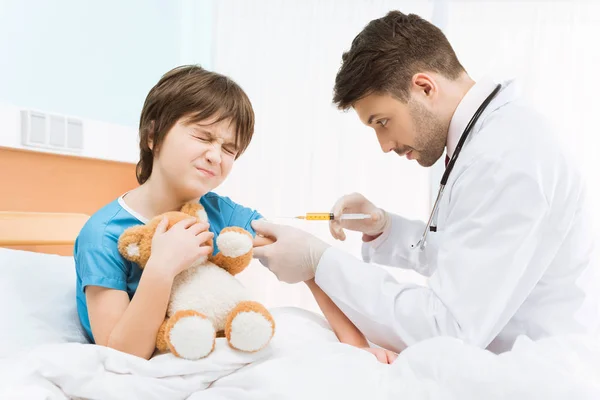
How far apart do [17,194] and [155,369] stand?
1213mm

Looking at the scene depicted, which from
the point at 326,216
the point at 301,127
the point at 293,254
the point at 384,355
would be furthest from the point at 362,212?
the point at 301,127

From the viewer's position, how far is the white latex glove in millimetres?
1368

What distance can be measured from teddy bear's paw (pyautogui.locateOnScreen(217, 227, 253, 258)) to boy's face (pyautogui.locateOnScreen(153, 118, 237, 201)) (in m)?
0.17

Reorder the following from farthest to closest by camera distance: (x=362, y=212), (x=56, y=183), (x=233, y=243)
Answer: (x=56, y=183) → (x=362, y=212) → (x=233, y=243)

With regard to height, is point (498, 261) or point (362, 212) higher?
point (498, 261)

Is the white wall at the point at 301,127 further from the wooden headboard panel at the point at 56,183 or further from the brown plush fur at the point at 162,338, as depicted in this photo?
the brown plush fur at the point at 162,338

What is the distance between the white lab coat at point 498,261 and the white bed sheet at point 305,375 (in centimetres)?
17

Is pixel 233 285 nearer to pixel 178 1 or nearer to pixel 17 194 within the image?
pixel 17 194

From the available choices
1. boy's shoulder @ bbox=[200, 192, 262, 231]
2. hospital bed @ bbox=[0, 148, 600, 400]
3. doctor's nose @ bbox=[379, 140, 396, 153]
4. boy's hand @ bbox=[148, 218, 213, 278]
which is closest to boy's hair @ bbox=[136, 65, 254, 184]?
boy's shoulder @ bbox=[200, 192, 262, 231]

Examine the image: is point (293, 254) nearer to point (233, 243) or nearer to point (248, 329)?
point (233, 243)

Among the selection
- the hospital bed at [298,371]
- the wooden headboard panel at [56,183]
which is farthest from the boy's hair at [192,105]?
the wooden headboard panel at [56,183]

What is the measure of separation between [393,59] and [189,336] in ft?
2.98

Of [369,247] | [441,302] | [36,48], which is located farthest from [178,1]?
[441,302]

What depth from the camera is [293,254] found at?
136 cm
